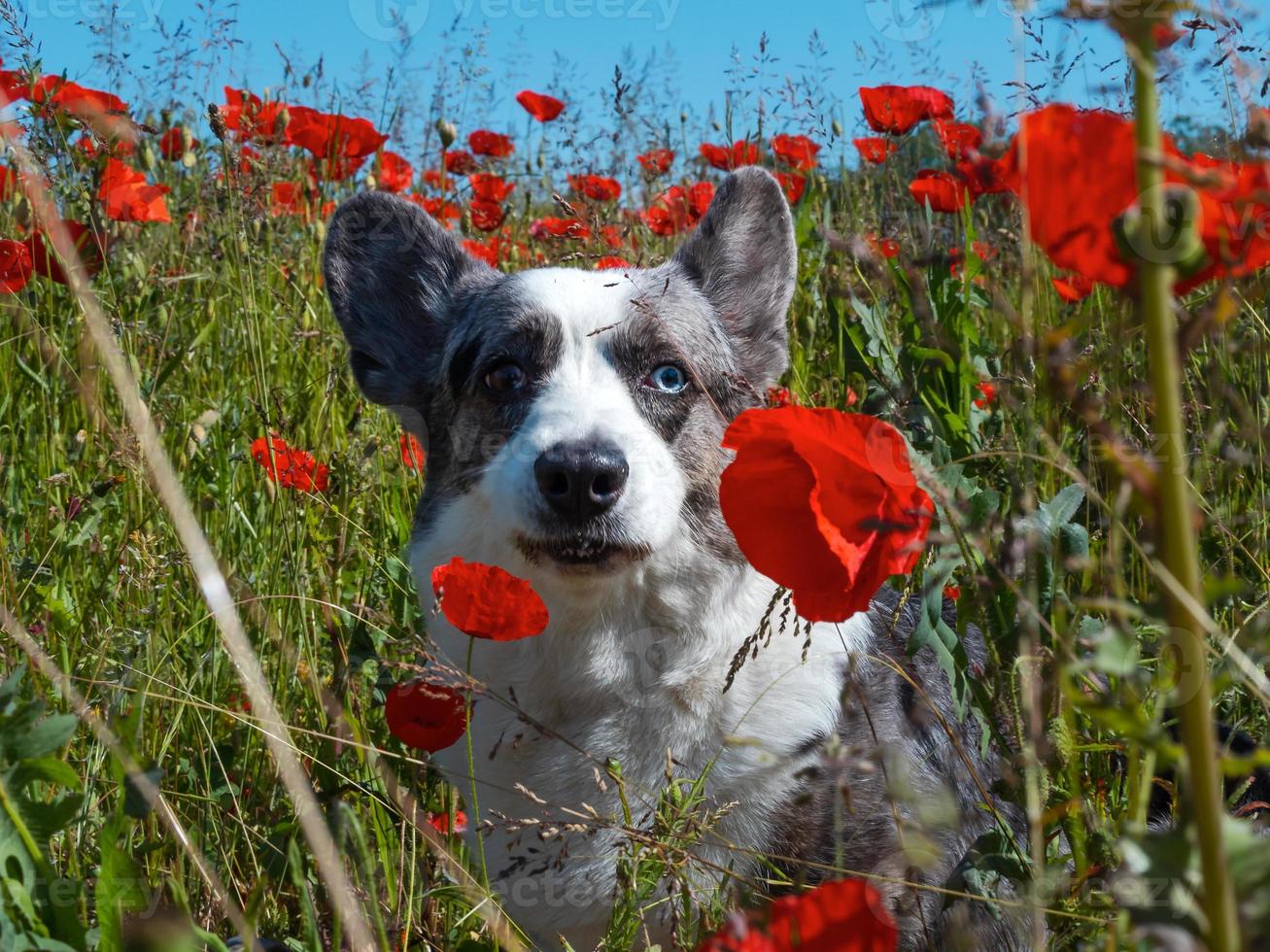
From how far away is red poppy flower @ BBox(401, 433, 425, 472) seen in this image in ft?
11.7

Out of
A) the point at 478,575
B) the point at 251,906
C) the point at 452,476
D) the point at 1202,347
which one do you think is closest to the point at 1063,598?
the point at 478,575

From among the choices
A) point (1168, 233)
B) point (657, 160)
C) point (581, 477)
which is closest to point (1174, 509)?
point (1168, 233)

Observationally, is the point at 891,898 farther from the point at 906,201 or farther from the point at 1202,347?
the point at 906,201

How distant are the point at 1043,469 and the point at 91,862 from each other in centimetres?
227

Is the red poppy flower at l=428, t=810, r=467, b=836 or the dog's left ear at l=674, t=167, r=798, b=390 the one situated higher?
the dog's left ear at l=674, t=167, r=798, b=390

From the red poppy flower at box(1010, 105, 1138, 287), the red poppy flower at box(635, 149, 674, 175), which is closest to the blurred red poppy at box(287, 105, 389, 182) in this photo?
the red poppy flower at box(635, 149, 674, 175)

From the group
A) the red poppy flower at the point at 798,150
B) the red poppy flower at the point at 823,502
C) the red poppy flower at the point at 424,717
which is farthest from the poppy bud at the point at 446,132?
the red poppy flower at the point at 823,502

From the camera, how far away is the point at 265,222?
4023mm

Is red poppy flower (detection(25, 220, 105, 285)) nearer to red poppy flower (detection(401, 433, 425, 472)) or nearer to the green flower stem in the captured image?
red poppy flower (detection(401, 433, 425, 472))

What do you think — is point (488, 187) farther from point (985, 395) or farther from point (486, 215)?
point (985, 395)

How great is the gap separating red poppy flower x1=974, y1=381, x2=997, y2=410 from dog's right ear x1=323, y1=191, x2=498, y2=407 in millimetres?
1545

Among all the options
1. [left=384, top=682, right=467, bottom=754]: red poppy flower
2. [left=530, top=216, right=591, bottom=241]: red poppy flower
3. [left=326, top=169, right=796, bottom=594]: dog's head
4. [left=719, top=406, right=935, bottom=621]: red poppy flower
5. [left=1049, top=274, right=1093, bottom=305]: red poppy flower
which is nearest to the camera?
[left=719, top=406, right=935, bottom=621]: red poppy flower

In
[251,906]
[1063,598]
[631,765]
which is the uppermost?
[1063,598]

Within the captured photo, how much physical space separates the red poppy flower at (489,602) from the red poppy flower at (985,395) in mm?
1330
